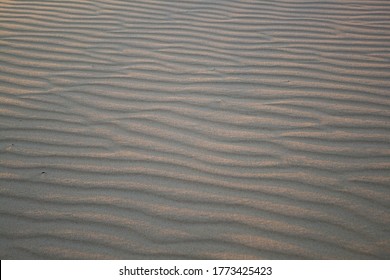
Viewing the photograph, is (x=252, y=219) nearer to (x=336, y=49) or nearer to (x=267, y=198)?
(x=267, y=198)

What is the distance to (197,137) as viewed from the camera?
8.92 feet

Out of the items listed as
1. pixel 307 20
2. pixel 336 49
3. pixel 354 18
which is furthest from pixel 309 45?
pixel 354 18

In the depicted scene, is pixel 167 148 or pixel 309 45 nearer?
pixel 167 148

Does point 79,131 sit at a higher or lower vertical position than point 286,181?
higher

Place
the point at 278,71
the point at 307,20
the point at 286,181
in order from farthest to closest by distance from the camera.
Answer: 1. the point at 307,20
2. the point at 278,71
3. the point at 286,181

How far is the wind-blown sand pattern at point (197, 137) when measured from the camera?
2135 millimetres

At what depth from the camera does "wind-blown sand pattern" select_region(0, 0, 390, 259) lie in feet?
7.00

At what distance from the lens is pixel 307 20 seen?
13.7 feet

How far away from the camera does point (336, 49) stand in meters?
3.66

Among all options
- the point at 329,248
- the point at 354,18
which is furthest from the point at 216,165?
the point at 354,18

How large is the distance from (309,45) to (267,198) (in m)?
2.09
